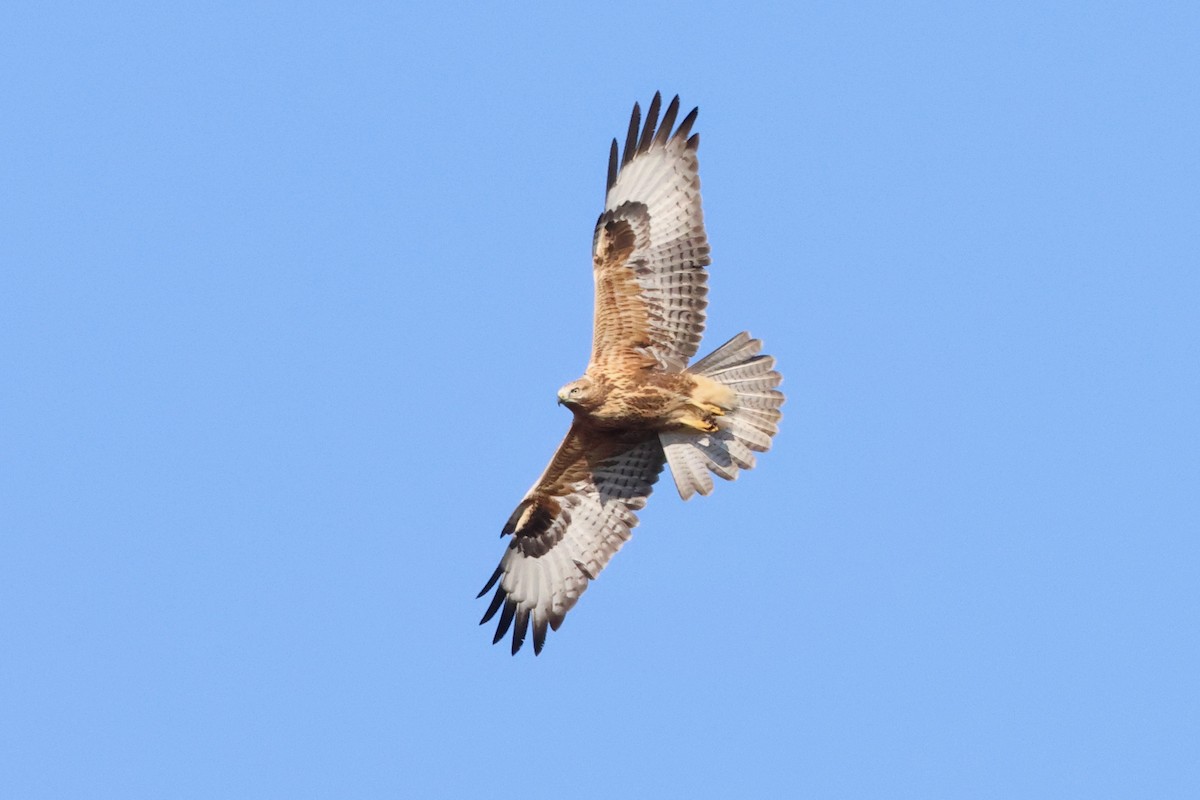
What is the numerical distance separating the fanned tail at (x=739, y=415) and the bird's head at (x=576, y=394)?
2.45 feet

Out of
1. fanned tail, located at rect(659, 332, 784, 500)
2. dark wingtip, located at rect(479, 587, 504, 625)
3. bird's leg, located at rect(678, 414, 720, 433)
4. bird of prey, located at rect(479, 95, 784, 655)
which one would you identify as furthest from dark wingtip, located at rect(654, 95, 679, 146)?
dark wingtip, located at rect(479, 587, 504, 625)

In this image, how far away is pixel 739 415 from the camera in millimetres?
13102

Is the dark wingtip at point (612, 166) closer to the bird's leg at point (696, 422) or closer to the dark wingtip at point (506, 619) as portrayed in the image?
the bird's leg at point (696, 422)

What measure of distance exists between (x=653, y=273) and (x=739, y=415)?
3.66 feet

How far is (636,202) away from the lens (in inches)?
518

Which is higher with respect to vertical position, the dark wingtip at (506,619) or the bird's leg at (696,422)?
the bird's leg at (696,422)

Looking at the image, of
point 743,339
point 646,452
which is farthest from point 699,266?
point 646,452

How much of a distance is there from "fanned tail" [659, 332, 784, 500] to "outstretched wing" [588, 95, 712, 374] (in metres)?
0.25

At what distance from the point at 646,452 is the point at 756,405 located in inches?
37.2

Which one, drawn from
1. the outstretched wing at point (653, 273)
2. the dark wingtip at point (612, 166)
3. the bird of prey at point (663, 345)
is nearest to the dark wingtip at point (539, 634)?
the bird of prey at point (663, 345)

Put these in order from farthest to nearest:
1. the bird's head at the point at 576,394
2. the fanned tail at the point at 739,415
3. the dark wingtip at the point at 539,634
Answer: the dark wingtip at the point at 539,634, the fanned tail at the point at 739,415, the bird's head at the point at 576,394

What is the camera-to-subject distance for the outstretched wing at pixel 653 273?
1298 centimetres

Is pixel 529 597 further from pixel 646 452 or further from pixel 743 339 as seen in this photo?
pixel 743 339

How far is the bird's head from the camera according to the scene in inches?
502
